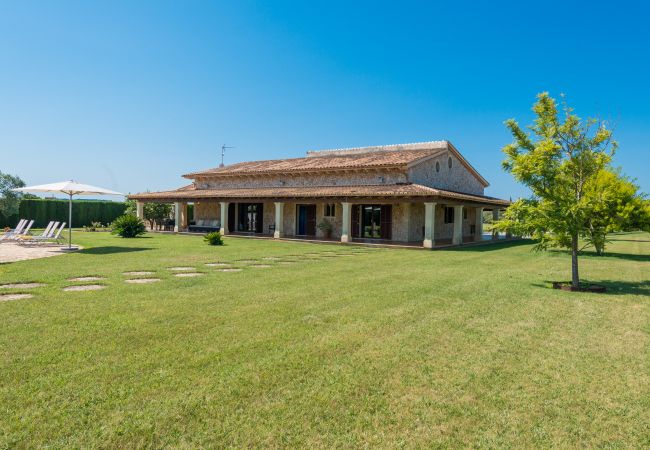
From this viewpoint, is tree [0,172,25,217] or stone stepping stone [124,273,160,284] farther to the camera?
tree [0,172,25,217]

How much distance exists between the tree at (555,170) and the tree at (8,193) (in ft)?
82.1

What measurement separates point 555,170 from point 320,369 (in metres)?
7.75

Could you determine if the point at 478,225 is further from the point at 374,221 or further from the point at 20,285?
the point at 20,285

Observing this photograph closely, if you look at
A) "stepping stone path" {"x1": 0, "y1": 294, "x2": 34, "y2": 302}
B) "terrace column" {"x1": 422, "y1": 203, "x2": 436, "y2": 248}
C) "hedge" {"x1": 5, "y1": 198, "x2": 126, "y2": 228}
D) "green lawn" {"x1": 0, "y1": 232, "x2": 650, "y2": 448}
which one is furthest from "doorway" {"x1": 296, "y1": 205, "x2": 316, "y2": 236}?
"hedge" {"x1": 5, "y1": 198, "x2": 126, "y2": 228}

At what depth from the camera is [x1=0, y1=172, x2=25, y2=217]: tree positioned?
22684mm

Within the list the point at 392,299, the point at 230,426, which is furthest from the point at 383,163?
the point at 230,426

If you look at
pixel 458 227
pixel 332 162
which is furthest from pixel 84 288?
pixel 332 162

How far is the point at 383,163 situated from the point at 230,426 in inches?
828

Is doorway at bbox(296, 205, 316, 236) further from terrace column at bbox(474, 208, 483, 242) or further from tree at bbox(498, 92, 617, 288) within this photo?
tree at bbox(498, 92, 617, 288)

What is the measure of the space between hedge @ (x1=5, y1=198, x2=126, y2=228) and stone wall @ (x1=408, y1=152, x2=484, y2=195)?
87.1 ft

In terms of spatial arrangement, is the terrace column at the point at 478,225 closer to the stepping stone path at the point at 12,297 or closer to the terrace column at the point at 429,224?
the terrace column at the point at 429,224

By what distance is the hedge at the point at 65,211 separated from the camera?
30406 millimetres

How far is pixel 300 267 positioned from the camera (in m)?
11.2

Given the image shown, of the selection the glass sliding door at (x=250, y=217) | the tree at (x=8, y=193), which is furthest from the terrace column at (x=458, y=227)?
the tree at (x=8, y=193)
